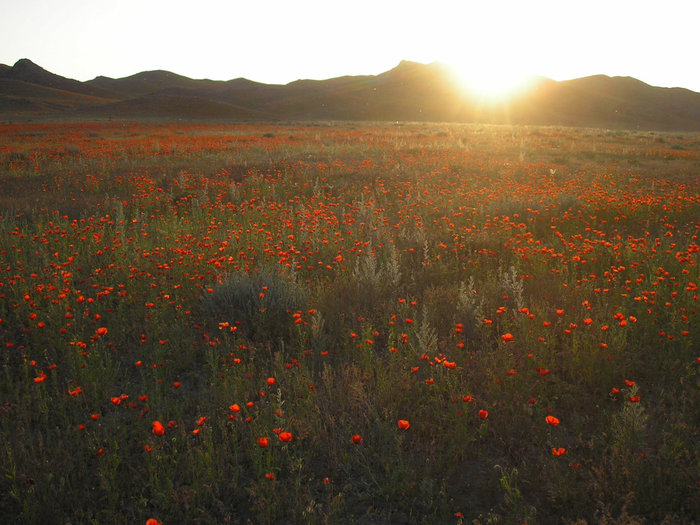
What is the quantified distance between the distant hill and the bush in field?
61.4m

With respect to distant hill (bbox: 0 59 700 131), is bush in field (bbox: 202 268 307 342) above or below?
below

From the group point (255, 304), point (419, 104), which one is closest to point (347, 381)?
point (255, 304)

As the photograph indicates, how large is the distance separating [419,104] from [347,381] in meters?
94.7

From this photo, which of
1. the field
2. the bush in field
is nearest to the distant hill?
the field

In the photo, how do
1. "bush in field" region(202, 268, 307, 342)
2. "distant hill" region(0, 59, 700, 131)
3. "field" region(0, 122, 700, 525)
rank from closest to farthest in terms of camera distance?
"field" region(0, 122, 700, 525) → "bush in field" region(202, 268, 307, 342) → "distant hill" region(0, 59, 700, 131)

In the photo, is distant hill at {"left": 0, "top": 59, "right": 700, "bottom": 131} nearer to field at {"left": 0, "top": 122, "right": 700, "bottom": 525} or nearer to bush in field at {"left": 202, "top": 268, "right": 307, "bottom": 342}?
field at {"left": 0, "top": 122, "right": 700, "bottom": 525}

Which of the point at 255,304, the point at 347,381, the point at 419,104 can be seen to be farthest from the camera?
the point at 419,104

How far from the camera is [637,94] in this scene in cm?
9850

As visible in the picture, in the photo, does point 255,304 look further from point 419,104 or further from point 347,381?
point 419,104

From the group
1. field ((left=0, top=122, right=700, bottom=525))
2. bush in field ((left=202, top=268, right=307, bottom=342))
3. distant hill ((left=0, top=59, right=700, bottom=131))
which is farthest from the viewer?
distant hill ((left=0, top=59, right=700, bottom=131))

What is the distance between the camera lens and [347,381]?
328cm

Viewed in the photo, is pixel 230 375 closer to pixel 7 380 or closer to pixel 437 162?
pixel 7 380

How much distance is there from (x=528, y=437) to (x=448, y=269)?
3.00 metres

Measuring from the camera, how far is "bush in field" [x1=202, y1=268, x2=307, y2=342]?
4.26 metres
